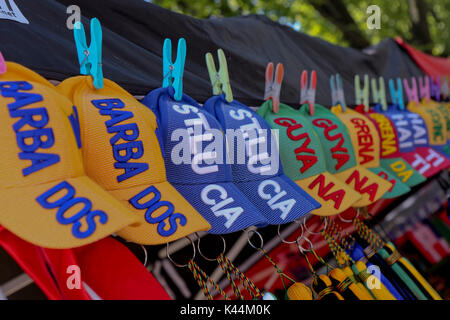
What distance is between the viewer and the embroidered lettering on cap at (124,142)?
1.77 ft

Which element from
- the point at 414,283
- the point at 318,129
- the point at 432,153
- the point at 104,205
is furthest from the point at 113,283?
the point at 432,153

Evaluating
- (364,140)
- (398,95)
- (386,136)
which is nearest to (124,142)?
(364,140)

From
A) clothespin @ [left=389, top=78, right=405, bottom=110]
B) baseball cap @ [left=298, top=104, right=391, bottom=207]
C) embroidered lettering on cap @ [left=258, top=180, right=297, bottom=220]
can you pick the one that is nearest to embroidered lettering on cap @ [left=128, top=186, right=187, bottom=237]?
embroidered lettering on cap @ [left=258, top=180, right=297, bottom=220]

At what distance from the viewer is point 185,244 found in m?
0.90

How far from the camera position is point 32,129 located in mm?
453

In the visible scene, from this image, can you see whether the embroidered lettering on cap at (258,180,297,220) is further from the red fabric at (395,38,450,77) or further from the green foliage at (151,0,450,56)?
the green foliage at (151,0,450,56)

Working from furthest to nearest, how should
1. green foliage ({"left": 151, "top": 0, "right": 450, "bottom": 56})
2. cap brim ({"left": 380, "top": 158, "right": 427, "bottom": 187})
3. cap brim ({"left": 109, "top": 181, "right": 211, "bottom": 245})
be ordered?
green foliage ({"left": 151, "top": 0, "right": 450, "bottom": 56})
cap brim ({"left": 380, "top": 158, "right": 427, "bottom": 187})
cap brim ({"left": 109, "top": 181, "right": 211, "bottom": 245})

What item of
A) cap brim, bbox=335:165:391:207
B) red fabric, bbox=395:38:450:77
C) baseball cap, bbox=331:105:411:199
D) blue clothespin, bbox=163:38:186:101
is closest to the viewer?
blue clothespin, bbox=163:38:186:101

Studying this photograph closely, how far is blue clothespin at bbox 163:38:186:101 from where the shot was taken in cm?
67

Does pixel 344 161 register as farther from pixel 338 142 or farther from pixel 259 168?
pixel 259 168

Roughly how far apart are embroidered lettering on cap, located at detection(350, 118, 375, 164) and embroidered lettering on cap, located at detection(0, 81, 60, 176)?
0.77m

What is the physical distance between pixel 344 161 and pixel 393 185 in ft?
0.51

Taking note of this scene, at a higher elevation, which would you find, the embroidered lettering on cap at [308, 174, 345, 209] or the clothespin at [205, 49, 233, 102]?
the clothespin at [205, 49, 233, 102]

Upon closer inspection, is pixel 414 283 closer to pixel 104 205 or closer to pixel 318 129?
pixel 318 129
